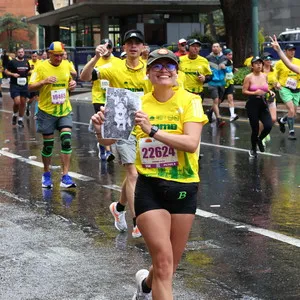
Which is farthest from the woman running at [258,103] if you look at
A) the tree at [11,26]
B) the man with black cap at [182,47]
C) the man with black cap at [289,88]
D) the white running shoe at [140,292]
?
the tree at [11,26]

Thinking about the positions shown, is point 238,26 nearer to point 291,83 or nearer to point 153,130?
point 291,83

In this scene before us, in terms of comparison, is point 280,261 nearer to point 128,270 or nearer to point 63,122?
point 128,270

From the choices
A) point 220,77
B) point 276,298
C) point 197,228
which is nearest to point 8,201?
point 197,228

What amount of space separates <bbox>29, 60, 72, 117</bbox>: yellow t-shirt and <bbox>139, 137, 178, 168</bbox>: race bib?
19.7 ft

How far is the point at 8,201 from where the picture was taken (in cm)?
1075

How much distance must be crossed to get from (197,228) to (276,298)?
2.64 m

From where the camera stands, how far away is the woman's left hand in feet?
18.1

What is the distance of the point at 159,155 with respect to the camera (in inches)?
226

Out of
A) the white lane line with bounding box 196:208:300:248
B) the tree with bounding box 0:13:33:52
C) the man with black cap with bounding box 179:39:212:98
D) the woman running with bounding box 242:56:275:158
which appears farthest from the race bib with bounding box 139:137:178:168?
the tree with bounding box 0:13:33:52

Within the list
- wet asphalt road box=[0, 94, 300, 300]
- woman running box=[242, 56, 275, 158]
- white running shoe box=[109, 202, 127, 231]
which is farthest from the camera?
woman running box=[242, 56, 275, 158]

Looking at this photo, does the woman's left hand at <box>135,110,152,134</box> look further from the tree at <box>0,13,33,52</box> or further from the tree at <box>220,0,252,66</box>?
the tree at <box>0,13,33,52</box>

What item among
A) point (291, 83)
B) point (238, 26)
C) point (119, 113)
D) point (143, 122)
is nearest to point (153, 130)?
point (143, 122)

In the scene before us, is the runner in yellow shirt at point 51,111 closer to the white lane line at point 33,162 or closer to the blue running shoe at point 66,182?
the blue running shoe at point 66,182

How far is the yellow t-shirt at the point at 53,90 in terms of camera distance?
1166 centimetres
